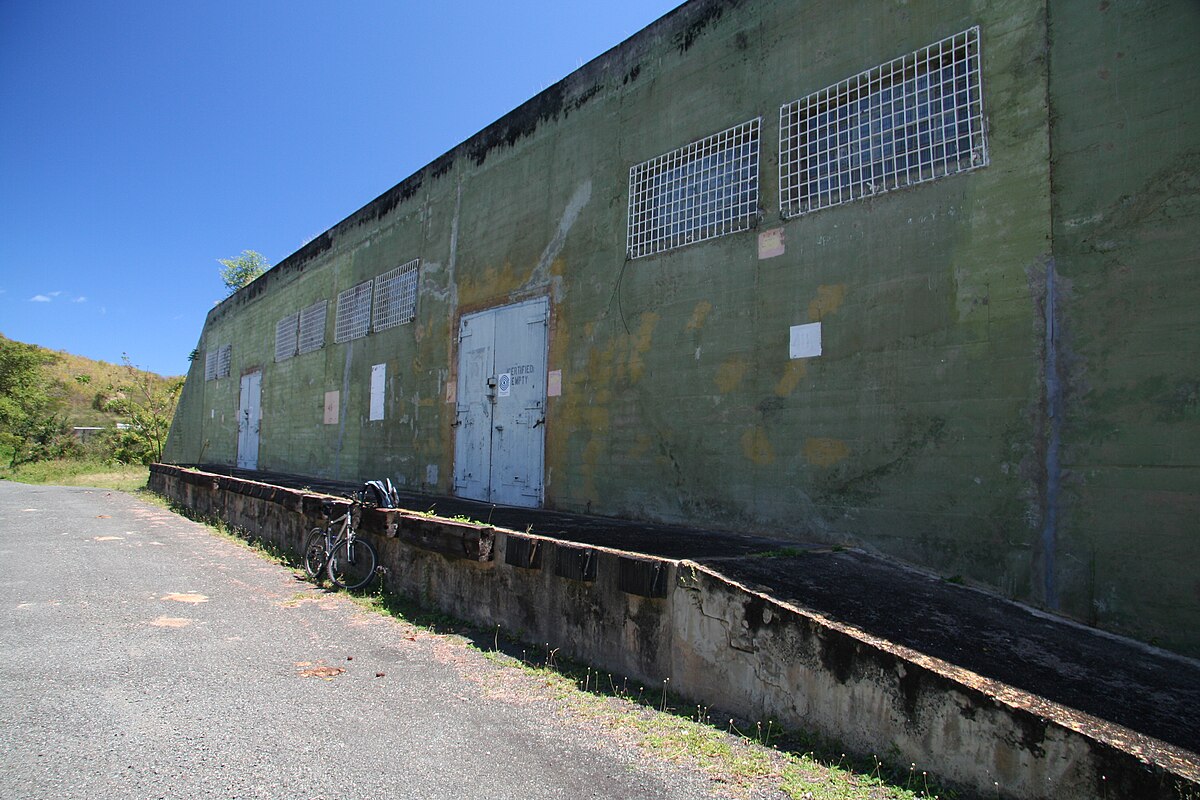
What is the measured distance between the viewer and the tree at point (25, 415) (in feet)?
92.8

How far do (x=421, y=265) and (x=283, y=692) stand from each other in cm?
912

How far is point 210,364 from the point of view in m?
23.7

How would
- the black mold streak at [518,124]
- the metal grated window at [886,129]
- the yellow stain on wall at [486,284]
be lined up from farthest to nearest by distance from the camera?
the yellow stain on wall at [486,284], the black mold streak at [518,124], the metal grated window at [886,129]

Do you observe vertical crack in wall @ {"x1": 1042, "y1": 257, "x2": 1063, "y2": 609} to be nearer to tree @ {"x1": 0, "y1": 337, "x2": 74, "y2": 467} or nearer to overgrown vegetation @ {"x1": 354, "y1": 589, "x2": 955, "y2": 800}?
overgrown vegetation @ {"x1": 354, "y1": 589, "x2": 955, "y2": 800}

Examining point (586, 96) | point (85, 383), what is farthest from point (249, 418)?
point (85, 383)

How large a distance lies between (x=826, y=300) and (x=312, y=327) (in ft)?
43.5

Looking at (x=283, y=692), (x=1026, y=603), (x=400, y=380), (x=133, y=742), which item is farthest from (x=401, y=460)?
(x=1026, y=603)

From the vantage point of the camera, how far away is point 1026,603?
4570 millimetres

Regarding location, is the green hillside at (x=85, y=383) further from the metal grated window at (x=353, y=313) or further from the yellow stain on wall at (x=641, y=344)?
the yellow stain on wall at (x=641, y=344)

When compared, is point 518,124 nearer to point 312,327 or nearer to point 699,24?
point 699,24

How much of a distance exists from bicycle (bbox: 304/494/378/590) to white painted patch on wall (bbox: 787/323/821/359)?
473 cm

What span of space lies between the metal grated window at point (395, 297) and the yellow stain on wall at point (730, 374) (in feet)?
23.1

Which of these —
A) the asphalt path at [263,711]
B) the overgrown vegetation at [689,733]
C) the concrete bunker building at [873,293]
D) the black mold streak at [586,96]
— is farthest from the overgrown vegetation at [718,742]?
the black mold streak at [586,96]

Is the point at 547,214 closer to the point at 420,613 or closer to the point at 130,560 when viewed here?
the point at 420,613
